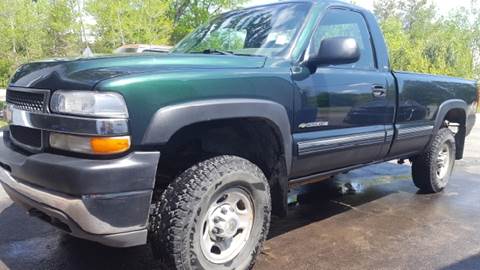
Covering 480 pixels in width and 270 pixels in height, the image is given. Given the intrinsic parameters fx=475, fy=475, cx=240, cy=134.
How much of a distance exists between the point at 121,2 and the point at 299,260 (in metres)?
17.5

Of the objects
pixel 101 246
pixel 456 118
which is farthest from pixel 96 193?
pixel 456 118

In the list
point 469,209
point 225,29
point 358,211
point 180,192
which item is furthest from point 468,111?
point 180,192

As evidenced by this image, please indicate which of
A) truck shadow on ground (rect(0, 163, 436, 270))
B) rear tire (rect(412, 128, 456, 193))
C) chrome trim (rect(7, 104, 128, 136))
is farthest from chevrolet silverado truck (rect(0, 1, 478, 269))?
rear tire (rect(412, 128, 456, 193))

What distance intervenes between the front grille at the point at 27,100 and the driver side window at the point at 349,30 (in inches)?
83.4

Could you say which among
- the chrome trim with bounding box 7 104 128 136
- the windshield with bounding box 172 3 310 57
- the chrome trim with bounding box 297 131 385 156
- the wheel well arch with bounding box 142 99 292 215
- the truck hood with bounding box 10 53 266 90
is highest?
the windshield with bounding box 172 3 310 57

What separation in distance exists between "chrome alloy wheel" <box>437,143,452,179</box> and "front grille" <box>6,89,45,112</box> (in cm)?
465

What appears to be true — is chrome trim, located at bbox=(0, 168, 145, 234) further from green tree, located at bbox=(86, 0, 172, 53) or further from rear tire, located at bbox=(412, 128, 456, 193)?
green tree, located at bbox=(86, 0, 172, 53)

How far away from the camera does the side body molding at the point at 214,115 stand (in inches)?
102

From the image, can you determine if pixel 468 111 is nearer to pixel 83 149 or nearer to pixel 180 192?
pixel 180 192

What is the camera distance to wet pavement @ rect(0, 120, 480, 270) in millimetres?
3521

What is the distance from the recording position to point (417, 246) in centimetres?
393

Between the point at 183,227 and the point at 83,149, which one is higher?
the point at 83,149

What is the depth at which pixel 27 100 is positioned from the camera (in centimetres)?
290

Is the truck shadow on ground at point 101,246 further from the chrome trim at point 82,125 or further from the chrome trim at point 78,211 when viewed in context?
the chrome trim at point 82,125
